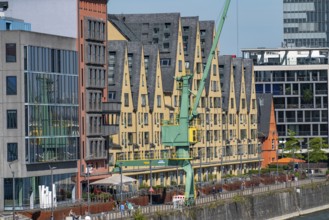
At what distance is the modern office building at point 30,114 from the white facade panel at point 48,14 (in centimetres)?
547

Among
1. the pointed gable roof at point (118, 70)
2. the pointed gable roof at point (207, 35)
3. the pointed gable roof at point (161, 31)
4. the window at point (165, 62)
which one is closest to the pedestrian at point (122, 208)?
the pointed gable roof at point (118, 70)

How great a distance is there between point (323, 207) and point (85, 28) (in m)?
53.3

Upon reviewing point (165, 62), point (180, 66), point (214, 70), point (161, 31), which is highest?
point (161, 31)

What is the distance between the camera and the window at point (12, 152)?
426ft

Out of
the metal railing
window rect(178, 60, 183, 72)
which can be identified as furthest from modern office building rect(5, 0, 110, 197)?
window rect(178, 60, 183, 72)

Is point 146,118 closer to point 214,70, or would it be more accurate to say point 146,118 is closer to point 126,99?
point 126,99

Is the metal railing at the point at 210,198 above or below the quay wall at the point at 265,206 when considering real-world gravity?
above

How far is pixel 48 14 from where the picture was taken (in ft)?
469

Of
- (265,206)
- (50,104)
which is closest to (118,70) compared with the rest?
(265,206)

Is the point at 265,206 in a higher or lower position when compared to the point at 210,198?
lower

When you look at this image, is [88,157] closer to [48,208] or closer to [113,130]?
[113,130]

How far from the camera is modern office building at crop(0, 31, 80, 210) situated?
424 feet

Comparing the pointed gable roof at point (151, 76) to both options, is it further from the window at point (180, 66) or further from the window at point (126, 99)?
the window at point (180, 66)

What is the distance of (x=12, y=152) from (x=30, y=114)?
149 inches
